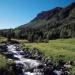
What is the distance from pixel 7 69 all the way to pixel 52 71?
333 inches

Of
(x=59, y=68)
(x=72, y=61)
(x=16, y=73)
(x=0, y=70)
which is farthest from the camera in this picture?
(x=72, y=61)

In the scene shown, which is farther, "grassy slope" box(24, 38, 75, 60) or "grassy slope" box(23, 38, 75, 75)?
"grassy slope" box(24, 38, 75, 60)

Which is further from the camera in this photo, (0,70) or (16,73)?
(16,73)

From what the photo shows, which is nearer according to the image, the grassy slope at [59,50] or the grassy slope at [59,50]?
the grassy slope at [59,50]

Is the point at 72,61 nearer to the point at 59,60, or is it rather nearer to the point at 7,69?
the point at 59,60

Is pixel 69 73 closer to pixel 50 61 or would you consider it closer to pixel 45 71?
pixel 45 71

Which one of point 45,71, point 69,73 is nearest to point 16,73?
point 45,71

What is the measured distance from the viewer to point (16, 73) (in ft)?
106

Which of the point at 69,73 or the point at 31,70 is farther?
the point at 31,70

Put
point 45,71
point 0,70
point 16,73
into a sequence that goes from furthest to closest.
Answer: point 45,71 < point 16,73 < point 0,70

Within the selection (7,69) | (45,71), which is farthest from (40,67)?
(7,69)

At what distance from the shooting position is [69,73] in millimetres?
32844

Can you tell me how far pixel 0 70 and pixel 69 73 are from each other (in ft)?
35.3

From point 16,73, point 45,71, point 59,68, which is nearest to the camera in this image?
point 16,73
